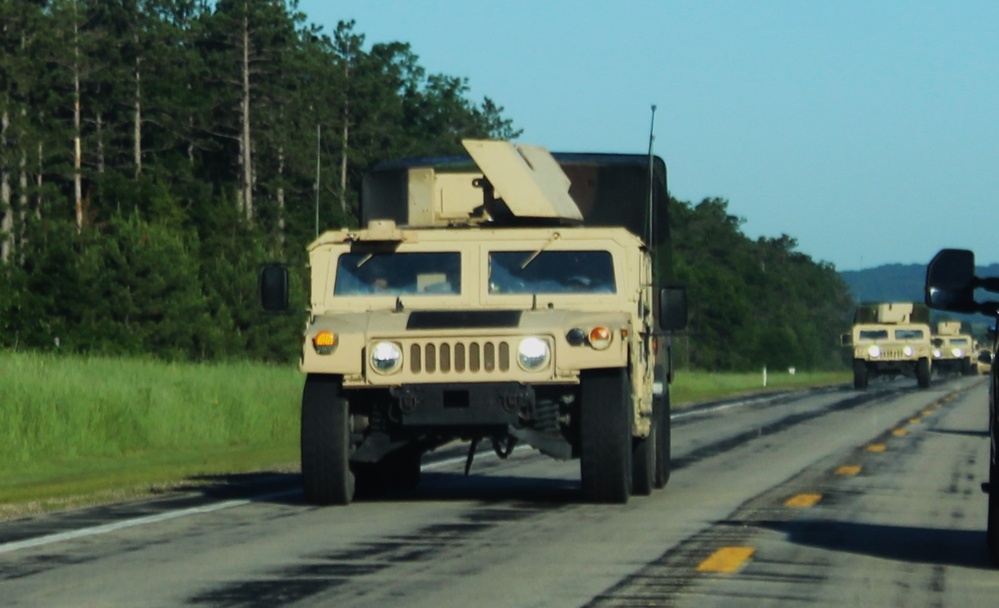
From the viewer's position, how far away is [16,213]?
74.4 meters

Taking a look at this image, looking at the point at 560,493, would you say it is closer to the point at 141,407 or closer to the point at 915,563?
the point at 915,563

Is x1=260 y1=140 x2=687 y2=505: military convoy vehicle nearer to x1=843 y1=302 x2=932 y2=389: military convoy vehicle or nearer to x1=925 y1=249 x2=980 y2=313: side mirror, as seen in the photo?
x1=925 y1=249 x2=980 y2=313: side mirror

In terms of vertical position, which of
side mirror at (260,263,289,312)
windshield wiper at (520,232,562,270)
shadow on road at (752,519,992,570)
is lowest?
shadow on road at (752,519,992,570)

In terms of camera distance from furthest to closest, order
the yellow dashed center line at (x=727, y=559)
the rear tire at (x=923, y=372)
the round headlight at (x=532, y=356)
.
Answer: the rear tire at (x=923, y=372) < the round headlight at (x=532, y=356) < the yellow dashed center line at (x=727, y=559)

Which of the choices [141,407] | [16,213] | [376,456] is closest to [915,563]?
[376,456]

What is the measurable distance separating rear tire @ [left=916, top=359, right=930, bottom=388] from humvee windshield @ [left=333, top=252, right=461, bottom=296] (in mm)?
44271

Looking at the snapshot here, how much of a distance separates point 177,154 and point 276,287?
2846 inches

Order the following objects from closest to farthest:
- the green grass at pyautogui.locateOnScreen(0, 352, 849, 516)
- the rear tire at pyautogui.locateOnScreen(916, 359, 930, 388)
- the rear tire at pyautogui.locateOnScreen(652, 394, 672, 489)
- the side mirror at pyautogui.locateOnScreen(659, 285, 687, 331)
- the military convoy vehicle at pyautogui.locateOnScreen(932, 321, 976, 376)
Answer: the side mirror at pyautogui.locateOnScreen(659, 285, 687, 331), the rear tire at pyautogui.locateOnScreen(652, 394, 672, 489), the green grass at pyautogui.locateOnScreen(0, 352, 849, 516), the rear tire at pyautogui.locateOnScreen(916, 359, 930, 388), the military convoy vehicle at pyautogui.locateOnScreen(932, 321, 976, 376)

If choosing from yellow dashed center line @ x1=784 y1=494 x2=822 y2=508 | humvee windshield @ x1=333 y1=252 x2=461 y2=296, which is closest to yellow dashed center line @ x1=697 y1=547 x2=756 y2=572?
yellow dashed center line @ x1=784 y1=494 x2=822 y2=508

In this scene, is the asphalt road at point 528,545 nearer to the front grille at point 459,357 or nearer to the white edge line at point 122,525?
the white edge line at point 122,525

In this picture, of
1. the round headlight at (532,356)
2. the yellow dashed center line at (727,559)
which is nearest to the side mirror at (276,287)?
the round headlight at (532,356)

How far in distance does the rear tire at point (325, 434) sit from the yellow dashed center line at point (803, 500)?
3.27m

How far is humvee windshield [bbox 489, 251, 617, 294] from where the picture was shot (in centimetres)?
1487

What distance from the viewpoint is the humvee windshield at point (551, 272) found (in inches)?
585
